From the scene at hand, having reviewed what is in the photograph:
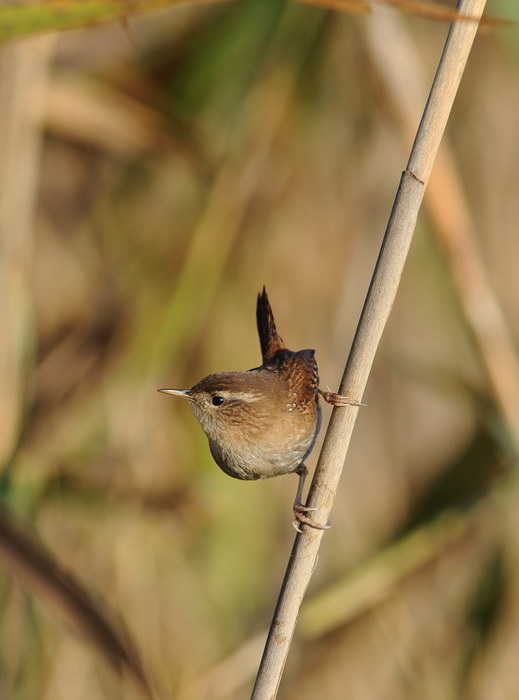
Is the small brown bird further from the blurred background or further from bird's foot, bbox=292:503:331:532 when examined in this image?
the blurred background

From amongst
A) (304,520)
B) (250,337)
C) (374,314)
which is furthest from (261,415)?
(250,337)

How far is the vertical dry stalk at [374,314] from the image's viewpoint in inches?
52.3

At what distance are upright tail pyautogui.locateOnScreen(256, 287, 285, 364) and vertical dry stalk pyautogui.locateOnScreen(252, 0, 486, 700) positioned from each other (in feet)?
1.60

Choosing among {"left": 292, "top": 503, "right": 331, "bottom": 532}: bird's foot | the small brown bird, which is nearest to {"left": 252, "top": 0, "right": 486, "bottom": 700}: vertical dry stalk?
{"left": 292, "top": 503, "right": 331, "bottom": 532}: bird's foot

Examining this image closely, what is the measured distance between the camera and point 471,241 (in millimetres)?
2488

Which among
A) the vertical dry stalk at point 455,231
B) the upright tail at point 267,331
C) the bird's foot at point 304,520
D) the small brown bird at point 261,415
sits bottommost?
the bird's foot at point 304,520

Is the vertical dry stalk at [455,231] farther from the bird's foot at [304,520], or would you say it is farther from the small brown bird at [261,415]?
the bird's foot at [304,520]

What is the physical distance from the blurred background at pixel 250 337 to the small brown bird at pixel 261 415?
31.1 inches

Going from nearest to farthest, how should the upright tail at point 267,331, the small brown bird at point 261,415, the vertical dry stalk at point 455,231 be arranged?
the small brown bird at point 261,415 < the upright tail at point 267,331 < the vertical dry stalk at point 455,231

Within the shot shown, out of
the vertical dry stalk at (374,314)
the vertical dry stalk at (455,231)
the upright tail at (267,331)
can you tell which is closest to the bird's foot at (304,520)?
the vertical dry stalk at (374,314)

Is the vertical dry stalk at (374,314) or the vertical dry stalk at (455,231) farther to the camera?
the vertical dry stalk at (455,231)

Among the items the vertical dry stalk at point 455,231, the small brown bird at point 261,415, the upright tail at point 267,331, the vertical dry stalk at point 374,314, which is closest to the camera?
the vertical dry stalk at point 374,314

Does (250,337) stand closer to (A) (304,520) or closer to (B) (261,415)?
(B) (261,415)

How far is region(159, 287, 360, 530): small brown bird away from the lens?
5.46 ft
